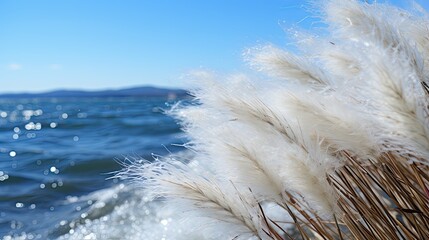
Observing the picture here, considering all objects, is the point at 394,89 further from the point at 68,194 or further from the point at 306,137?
the point at 68,194

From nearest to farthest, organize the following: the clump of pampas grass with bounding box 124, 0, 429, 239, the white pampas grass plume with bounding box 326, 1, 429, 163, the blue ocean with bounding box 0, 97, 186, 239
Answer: the white pampas grass plume with bounding box 326, 1, 429, 163 → the clump of pampas grass with bounding box 124, 0, 429, 239 → the blue ocean with bounding box 0, 97, 186, 239

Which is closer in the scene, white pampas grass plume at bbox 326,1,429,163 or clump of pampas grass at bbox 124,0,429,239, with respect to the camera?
white pampas grass plume at bbox 326,1,429,163

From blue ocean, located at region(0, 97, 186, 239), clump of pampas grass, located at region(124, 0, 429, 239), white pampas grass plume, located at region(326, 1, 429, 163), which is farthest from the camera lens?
blue ocean, located at region(0, 97, 186, 239)

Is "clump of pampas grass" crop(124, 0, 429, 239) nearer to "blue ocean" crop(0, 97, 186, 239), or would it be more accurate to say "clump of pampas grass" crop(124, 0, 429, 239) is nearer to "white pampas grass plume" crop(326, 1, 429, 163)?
"white pampas grass plume" crop(326, 1, 429, 163)

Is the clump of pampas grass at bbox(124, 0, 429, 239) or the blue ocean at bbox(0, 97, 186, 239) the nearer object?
the clump of pampas grass at bbox(124, 0, 429, 239)

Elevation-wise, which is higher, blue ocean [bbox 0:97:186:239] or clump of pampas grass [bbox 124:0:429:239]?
clump of pampas grass [bbox 124:0:429:239]

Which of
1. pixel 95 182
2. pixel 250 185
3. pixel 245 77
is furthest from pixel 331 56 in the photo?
pixel 95 182

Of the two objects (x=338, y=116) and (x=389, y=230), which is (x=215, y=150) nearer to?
(x=338, y=116)

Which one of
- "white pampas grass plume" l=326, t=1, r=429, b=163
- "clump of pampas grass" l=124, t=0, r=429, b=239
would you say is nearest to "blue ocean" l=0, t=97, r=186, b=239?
"clump of pampas grass" l=124, t=0, r=429, b=239
